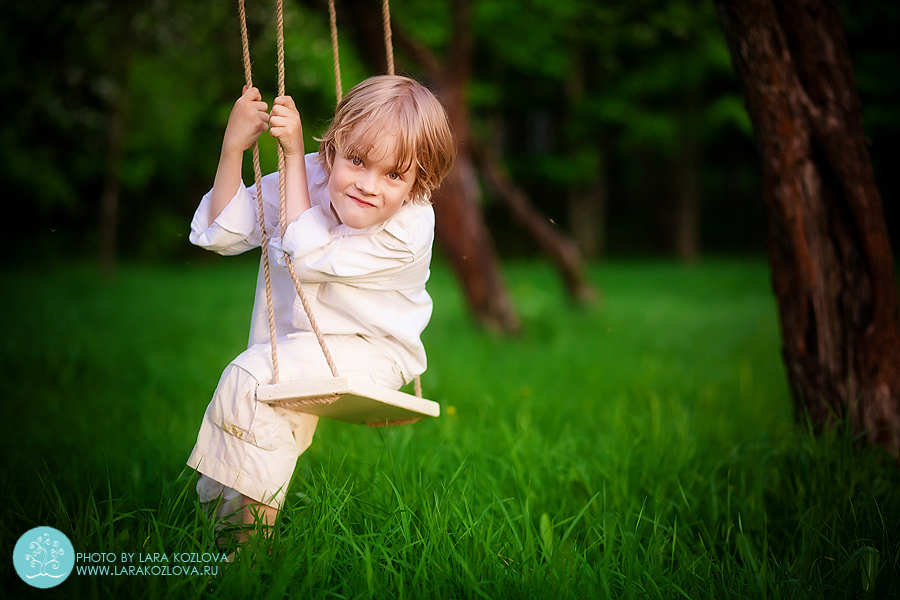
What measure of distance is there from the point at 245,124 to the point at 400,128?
0.42m

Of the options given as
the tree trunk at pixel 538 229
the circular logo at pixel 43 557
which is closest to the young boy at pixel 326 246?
the circular logo at pixel 43 557

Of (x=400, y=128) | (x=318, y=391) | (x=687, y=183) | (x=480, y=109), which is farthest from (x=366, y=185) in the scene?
(x=480, y=109)

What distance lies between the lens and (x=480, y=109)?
23703 mm

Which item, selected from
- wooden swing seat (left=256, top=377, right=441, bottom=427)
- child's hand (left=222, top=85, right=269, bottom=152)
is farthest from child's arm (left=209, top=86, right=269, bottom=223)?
wooden swing seat (left=256, top=377, right=441, bottom=427)

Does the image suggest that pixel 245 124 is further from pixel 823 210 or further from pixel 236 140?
pixel 823 210

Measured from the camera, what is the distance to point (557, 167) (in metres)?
22.0

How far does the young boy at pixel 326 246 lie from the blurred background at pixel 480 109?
50 centimetres

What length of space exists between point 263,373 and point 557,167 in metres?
21.0

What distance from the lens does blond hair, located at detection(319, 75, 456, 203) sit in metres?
1.80

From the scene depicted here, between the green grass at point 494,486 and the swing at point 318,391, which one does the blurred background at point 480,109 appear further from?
the green grass at point 494,486

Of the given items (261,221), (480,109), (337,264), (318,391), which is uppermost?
(480,109)

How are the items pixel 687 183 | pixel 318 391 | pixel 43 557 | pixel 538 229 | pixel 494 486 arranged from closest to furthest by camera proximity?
pixel 318 391, pixel 43 557, pixel 494 486, pixel 538 229, pixel 687 183

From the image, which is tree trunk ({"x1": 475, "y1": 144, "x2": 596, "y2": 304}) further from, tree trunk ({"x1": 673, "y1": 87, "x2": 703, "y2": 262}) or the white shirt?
tree trunk ({"x1": 673, "y1": 87, "x2": 703, "y2": 262})

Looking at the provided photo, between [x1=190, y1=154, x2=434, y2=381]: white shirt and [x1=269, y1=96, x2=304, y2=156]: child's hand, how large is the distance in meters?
0.17
